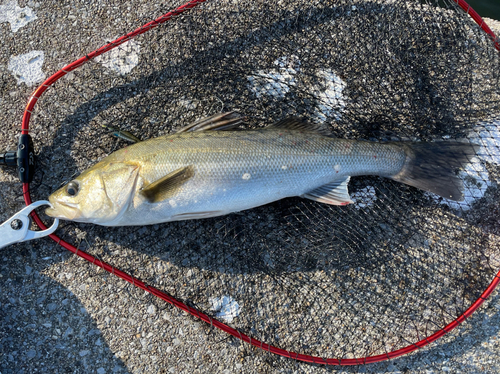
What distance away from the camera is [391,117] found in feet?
8.86

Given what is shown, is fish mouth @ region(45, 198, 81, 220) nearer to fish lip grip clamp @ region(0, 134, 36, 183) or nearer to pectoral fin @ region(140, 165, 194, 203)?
fish lip grip clamp @ region(0, 134, 36, 183)

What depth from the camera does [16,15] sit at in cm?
292

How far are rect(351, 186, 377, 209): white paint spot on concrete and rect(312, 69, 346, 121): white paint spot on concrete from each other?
0.69 metres

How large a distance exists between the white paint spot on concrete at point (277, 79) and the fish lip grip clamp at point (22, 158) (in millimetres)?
1799

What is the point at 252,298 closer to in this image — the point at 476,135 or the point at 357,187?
the point at 357,187

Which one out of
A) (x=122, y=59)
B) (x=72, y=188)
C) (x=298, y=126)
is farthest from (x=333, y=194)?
(x=122, y=59)

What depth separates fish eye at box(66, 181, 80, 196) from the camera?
231 centimetres

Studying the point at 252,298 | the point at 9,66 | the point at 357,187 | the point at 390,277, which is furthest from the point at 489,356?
the point at 9,66

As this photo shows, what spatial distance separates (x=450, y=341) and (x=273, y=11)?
3.12 metres

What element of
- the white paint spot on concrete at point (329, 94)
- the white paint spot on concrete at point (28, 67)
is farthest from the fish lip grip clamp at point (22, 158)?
the white paint spot on concrete at point (329, 94)

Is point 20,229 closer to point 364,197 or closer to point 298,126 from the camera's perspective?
point 298,126

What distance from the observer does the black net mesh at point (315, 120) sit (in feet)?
8.63

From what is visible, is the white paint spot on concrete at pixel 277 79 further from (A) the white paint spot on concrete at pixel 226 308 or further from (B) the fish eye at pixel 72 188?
(A) the white paint spot on concrete at pixel 226 308

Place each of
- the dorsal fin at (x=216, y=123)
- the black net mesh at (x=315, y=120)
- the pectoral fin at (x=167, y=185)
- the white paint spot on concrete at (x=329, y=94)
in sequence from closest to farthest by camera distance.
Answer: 1. the pectoral fin at (x=167, y=185)
2. the dorsal fin at (x=216, y=123)
3. the black net mesh at (x=315, y=120)
4. the white paint spot on concrete at (x=329, y=94)
